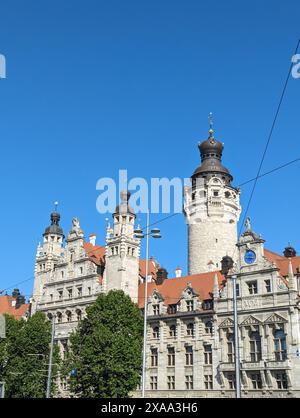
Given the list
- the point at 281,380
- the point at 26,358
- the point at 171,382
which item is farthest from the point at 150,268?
the point at 281,380

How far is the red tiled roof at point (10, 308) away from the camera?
298ft

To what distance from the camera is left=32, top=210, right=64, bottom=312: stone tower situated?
81.5 metres

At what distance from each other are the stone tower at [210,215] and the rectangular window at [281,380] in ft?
76.7

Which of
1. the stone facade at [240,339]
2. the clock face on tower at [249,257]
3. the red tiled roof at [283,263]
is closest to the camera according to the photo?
the stone facade at [240,339]

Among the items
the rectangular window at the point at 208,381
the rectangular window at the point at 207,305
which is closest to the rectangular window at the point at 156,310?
the rectangular window at the point at 207,305

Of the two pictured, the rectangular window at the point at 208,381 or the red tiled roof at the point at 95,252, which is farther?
the red tiled roof at the point at 95,252

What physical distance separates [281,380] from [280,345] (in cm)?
338

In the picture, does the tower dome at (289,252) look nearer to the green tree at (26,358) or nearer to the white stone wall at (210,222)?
the white stone wall at (210,222)

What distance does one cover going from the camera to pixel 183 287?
67.4 metres

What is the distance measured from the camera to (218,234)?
77438 mm

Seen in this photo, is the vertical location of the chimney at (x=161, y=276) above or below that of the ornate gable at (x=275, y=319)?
above

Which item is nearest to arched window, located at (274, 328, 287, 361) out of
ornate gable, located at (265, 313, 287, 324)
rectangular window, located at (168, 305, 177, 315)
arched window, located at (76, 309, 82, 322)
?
ornate gable, located at (265, 313, 287, 324)
